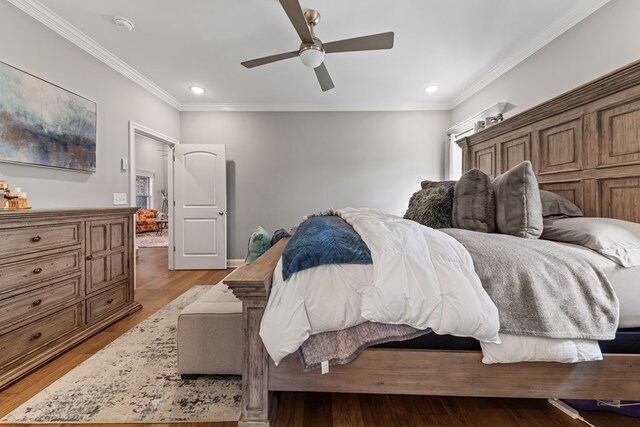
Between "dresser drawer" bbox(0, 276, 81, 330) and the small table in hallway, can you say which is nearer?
"dresser drawer" bbox(0, 276, 81, 330)

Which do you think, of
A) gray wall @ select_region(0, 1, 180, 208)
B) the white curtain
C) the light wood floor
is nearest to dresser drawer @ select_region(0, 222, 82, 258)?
gray wall @ select_region(0, 1, 180, 208)

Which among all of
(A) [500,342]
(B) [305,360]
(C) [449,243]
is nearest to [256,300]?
(B) [305,360]

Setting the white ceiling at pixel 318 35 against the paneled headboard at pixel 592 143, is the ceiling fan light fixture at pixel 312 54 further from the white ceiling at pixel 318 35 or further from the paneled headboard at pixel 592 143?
the paneled headboard at pixel 592 143

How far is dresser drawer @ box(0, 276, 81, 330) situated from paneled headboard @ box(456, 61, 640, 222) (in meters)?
3.68

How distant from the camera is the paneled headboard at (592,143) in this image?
153cm

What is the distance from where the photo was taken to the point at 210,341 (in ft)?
4.83

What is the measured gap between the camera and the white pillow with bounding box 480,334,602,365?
103cm

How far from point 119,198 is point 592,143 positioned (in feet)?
13.9

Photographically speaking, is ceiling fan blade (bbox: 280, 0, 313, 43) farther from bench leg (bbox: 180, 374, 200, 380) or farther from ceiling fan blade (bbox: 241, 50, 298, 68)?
bench leg (bbox: 180, 374, 200, 380)

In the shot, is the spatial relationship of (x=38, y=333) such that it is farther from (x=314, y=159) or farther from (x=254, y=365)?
(x=314, y=159)

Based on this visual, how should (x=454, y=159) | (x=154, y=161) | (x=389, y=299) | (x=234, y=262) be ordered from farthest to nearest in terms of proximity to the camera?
(x=154, y=161) < (x=234, y=262) < (x=454, y=159) < (x=389, y=299)

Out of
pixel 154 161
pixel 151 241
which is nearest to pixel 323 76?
pixel 151 241

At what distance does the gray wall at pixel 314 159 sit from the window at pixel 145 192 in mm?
5893

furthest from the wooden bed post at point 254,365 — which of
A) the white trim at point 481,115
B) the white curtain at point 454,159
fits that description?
the white curtain at point 454,159
